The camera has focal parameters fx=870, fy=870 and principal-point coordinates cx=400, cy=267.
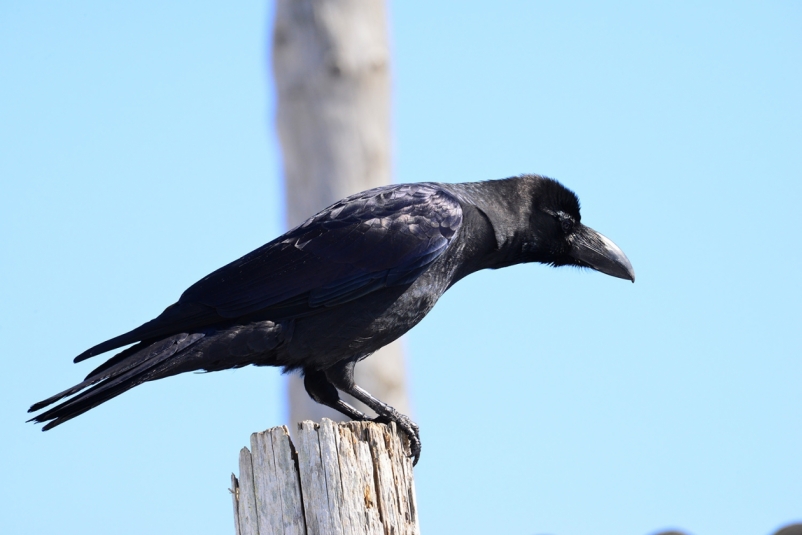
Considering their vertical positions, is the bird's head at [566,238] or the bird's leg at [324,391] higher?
the bird's head at [566,238]

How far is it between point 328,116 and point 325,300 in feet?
11.3

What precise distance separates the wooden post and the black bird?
0.87 metres

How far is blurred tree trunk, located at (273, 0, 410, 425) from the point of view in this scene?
7492mm

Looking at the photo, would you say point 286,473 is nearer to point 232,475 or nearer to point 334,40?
point 232,475

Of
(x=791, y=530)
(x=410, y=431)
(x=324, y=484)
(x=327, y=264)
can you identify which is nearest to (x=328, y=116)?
(x=327, y=264)

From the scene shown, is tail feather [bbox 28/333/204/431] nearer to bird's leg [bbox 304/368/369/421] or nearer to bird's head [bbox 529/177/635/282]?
bird's leg [bbox 304/368/369/421]

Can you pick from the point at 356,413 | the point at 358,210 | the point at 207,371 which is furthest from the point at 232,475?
the point at 358,210

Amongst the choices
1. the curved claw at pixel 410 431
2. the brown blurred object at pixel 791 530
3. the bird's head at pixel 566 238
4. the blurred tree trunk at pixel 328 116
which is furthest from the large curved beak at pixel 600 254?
the blurred tree trunk at pixel 328 116

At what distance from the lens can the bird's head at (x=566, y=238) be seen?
550 centimetres

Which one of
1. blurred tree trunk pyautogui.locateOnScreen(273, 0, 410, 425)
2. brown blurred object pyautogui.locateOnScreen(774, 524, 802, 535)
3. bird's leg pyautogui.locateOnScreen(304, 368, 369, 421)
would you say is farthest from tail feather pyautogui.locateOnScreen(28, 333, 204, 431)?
brown blurred object pyautogui.locateOnScreen(774, 524, 802, 535)

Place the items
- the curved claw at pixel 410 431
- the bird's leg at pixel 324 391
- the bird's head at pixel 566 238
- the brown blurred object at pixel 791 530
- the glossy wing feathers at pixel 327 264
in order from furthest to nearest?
the brown blurred object at pixel 791 530
the bird's head at pixel 566 238
the bird's leg at pixel 324 391
the curved claw at pixel 410 431
the glossy wing feathers at pixel 327 264

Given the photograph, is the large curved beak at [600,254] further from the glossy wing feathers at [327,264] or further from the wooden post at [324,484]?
the wooden post at [324,484]

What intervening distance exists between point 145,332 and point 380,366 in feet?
11.2

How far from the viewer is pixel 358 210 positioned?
4.85 metres
